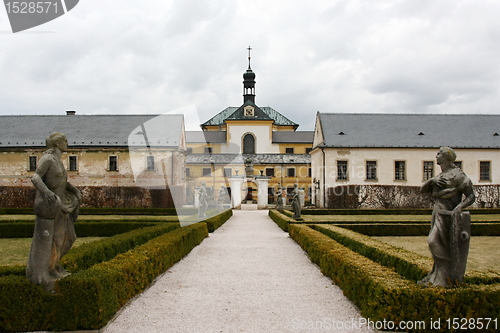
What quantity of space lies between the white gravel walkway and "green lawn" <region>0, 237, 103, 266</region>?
392 centimetres

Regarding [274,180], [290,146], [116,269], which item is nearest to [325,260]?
[116,269]

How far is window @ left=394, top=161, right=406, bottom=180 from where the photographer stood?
34844 millimetres

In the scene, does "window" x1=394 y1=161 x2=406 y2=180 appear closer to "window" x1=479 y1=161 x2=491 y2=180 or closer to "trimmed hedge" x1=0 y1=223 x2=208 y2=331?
"window" x1=479 y1=161 x2=491 y2=180

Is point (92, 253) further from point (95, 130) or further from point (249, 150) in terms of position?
point (249, 150)

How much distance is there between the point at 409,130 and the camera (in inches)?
1441

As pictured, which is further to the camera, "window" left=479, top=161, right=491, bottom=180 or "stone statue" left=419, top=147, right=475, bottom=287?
"window" left=479, top=161, right=491, bottom=180

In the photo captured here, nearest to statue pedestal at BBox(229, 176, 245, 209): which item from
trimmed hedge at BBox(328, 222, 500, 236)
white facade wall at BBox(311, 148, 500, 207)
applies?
white facade wall at BBox(311, 148, 500, 207)

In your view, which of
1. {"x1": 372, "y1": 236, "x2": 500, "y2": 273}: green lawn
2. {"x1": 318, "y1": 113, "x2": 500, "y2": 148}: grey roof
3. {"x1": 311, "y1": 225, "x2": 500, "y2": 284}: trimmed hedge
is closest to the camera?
{"x1": 311, "y1": 225, "x2": 500, "y2": 284}: trimmed hedge

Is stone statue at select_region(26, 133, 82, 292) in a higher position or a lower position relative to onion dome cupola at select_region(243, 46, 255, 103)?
lower

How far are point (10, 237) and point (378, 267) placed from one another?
14.0 meters

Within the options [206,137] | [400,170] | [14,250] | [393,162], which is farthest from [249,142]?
[14,250]

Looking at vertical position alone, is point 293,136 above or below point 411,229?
above

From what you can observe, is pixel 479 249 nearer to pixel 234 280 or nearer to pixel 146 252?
pixel 234 280

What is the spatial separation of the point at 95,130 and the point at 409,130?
92.8 ft
